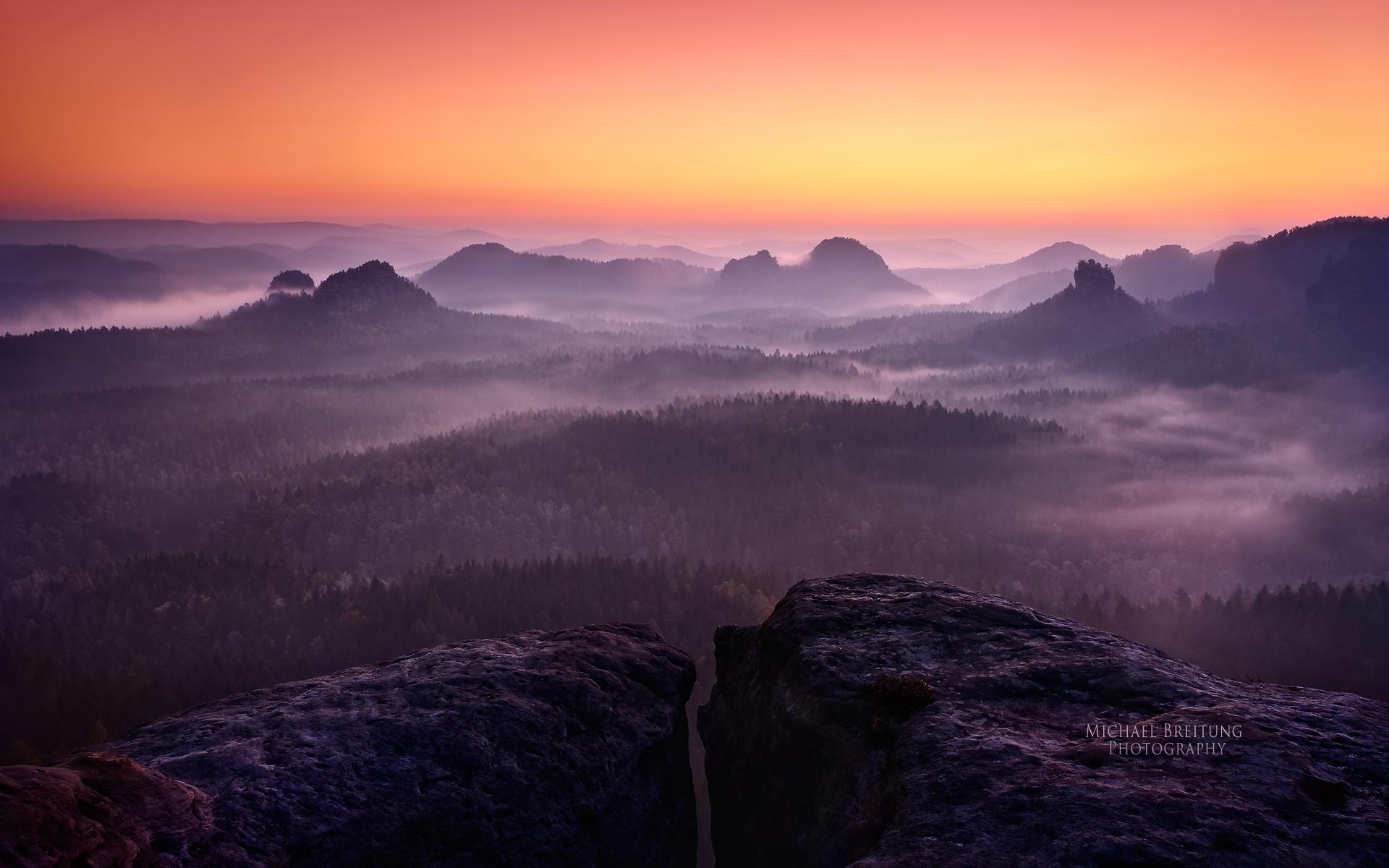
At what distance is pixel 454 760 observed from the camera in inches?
896

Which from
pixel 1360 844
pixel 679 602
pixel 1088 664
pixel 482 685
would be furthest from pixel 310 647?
pixel 1360 844

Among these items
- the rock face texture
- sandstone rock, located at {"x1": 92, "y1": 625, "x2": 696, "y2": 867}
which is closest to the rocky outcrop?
sandstone rock, located at {"x1": 92, "y1": 625, "x2": 696, "y2": 867}

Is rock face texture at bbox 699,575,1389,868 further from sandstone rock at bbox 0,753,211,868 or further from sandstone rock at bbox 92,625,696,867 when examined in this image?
sandstone rock at bbox 0,753,211,868

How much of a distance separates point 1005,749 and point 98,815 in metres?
21.9

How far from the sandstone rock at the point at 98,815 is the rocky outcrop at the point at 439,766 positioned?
7 cm

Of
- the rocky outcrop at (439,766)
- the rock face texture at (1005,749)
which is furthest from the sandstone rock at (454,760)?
the rock face texture at (1005,749)

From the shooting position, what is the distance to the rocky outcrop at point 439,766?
19016 mm

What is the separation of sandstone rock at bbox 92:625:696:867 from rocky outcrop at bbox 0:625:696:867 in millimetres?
51

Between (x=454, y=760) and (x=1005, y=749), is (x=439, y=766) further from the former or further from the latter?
(x=1005, y=749)

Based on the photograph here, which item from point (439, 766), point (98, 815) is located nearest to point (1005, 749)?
point (439, 766)

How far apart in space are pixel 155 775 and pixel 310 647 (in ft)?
337

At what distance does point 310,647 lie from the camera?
356 feet

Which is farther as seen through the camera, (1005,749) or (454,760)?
(454,760)

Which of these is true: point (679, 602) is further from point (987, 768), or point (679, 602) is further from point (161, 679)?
point (987, 768)
